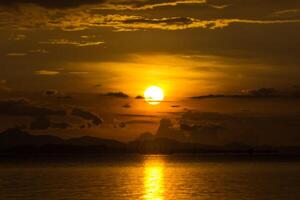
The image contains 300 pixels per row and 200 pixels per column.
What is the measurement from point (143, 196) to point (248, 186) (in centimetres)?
2957

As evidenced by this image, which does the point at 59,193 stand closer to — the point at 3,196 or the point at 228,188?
the point at 3,196

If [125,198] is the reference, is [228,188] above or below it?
above

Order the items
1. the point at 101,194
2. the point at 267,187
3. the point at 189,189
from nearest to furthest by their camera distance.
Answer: the point at 101,194 < the point at 189,189 < the point at 267,187

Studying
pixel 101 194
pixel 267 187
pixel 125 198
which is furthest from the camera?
pixel 267 187

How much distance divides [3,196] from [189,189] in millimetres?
29278

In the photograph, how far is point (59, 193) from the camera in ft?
322

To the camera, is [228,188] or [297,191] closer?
[297,191]

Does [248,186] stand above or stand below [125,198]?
above

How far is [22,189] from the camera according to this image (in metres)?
106

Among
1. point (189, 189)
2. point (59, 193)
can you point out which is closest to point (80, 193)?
point (59, 193)

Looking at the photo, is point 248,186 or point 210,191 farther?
point 248,186

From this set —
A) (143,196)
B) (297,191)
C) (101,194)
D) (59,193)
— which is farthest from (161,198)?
(297,191)

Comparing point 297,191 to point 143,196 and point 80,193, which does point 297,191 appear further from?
point 80,193

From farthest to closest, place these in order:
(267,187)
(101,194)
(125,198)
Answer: (267,187) < (101,194) < (125,198)
